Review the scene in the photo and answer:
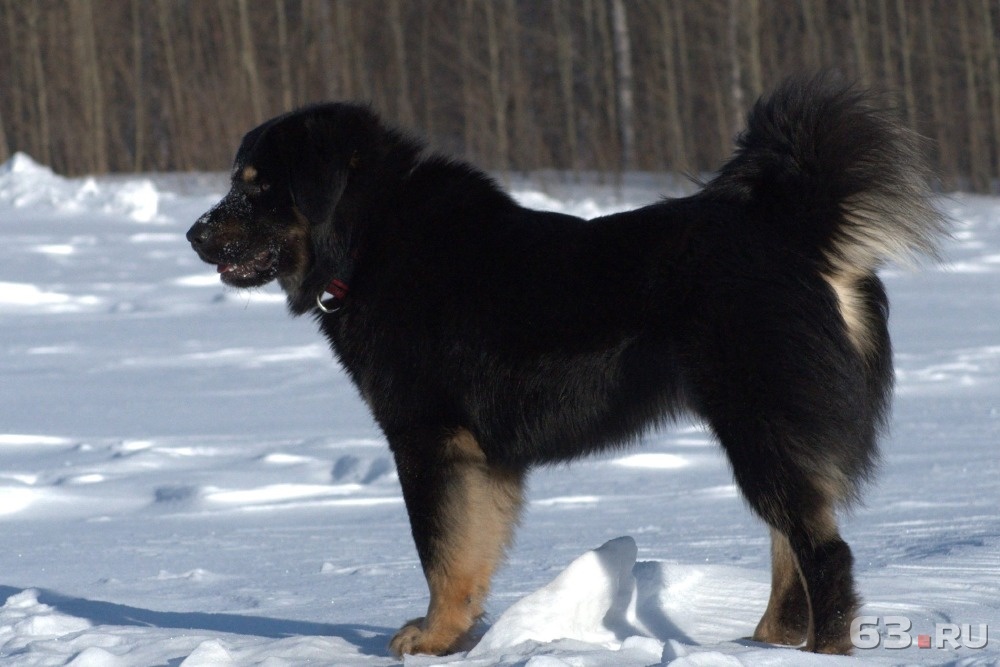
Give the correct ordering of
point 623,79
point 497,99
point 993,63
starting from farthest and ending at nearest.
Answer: point 623,79 < point 993,63 < point 497,99

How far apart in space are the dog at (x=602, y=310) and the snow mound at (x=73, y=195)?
1064 cm

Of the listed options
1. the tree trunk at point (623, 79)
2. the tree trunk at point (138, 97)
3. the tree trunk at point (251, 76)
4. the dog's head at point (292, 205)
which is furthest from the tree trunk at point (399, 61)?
the dog's head at point (292, 205)

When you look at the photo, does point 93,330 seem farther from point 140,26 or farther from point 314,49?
point 140,26

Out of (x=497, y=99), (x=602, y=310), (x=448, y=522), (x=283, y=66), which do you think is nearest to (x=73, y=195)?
(x=283, y=66)

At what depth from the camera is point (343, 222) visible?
3.56 meters

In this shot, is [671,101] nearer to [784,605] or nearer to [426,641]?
[784,605]

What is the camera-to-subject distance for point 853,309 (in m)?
3.04

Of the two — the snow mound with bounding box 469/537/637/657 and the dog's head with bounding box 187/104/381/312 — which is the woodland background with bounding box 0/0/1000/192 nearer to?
the dog's head with bounding box 187/104/381/312

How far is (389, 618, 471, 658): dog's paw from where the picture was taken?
317 centimetres

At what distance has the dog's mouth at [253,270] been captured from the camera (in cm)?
361

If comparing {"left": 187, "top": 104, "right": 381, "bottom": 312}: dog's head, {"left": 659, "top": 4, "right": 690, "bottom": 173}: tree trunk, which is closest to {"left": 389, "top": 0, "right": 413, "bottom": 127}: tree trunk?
{"left": 659, "top": 4, "right": 690, "bottom": 173}: tree trunk

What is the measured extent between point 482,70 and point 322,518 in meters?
19.3

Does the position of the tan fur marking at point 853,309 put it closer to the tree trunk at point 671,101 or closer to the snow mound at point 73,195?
the snow mound at point 73,195

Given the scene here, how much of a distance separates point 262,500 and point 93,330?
4679 mm
